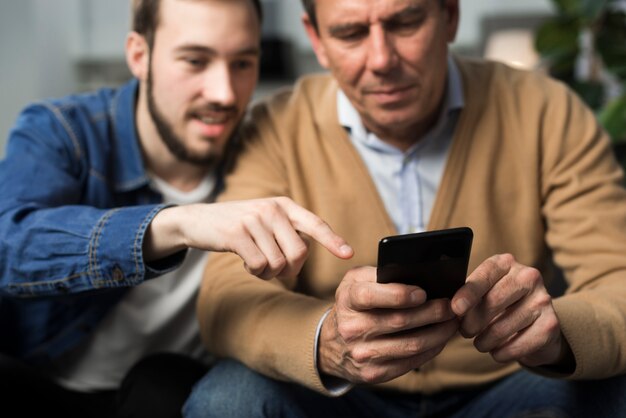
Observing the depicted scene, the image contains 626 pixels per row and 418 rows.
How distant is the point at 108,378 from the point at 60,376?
9cm

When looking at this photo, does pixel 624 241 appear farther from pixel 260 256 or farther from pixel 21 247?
pixel 21 247

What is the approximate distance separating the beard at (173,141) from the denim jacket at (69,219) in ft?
0.18

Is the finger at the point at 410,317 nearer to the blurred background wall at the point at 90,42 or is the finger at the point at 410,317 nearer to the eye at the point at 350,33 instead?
the eye at the point at 350,33

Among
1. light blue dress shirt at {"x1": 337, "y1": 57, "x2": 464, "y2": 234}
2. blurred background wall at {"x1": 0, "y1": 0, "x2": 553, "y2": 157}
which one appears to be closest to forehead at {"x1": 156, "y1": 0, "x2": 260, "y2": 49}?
light blue dress shirt at {"x1": 337, "y1": 57, "x2": 464, "y2": 234}

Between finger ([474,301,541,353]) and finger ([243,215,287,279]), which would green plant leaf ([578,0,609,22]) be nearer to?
finger ([474,301,541,353])

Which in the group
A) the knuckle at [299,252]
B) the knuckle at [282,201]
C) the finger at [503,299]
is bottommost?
the finger at [503,299]

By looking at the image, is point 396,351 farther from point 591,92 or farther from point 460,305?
point 591,92

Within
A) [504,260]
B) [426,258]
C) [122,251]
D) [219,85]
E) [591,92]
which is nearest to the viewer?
[426,258]

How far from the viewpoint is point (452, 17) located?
1275mm

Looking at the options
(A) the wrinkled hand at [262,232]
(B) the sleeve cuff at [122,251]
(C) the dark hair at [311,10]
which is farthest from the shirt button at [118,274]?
(C) the dark hair at [311,10]

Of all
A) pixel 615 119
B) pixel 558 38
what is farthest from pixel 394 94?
pixel 558 38

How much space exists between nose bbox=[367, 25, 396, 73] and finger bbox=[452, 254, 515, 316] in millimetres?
397

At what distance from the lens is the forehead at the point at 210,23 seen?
49.1 inches

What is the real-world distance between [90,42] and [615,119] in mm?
2533
